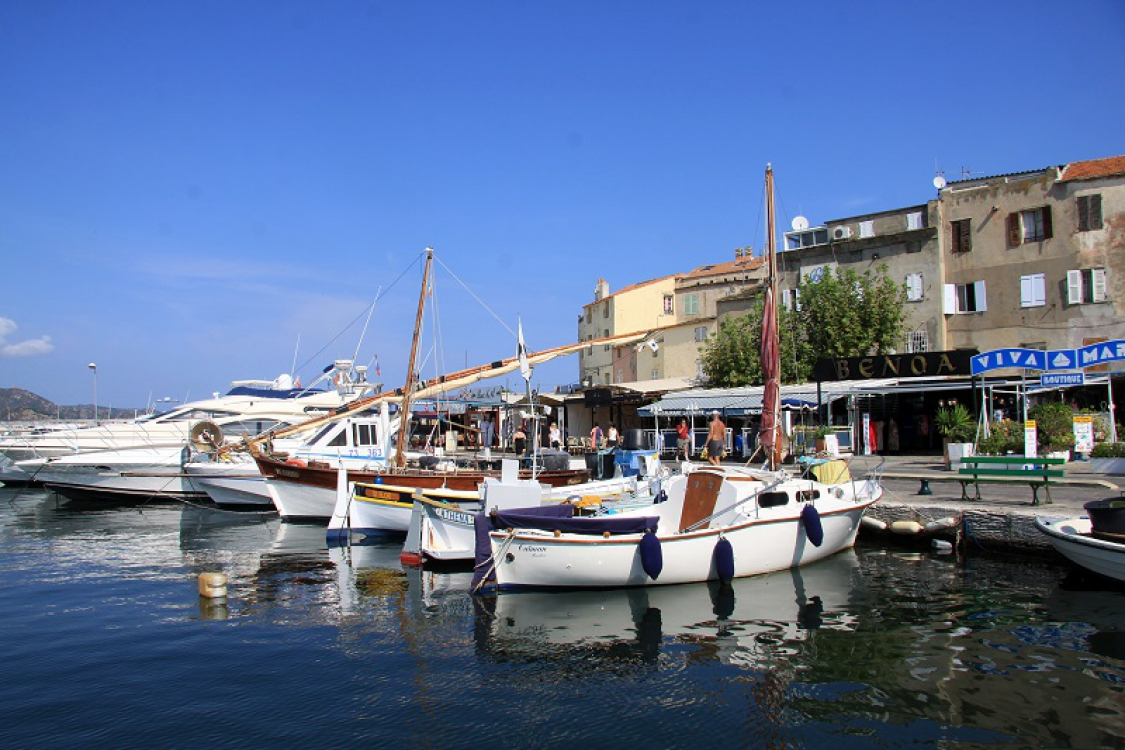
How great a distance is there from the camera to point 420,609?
13.5 meters

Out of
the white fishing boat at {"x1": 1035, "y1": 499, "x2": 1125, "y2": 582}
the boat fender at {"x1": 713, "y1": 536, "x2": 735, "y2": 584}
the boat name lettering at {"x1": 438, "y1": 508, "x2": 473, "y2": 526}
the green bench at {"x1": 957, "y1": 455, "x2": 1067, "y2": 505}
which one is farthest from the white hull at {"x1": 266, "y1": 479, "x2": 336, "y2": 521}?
the white fishing boat at {"x1": 1035, "y1": 499, "x2": 1125, "y2": 582}

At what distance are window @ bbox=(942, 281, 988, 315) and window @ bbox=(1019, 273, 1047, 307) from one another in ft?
5.44

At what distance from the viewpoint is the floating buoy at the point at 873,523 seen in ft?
58.8

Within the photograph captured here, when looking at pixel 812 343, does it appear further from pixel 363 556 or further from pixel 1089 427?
pixel 363 556

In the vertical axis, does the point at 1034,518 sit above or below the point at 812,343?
below

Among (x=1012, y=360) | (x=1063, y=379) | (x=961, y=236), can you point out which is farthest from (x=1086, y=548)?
(x=961, y=236)

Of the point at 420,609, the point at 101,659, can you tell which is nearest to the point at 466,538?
the point at 420,609

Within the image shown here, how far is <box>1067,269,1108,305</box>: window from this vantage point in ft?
107

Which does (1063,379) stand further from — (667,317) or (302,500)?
(667,317)

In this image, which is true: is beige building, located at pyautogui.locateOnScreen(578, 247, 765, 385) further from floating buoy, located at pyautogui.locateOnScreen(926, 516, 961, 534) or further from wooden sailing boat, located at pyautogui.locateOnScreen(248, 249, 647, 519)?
floating buoy, located at pyautogui.locateOnScreen(926, 516, 961, 534)

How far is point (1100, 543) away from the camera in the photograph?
496 inches

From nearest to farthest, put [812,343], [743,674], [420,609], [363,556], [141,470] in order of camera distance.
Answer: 1. [743,674]
2. [420,609]
3. [363,556]
4. [141,470]
5. [812,343]

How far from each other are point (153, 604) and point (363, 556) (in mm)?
5266

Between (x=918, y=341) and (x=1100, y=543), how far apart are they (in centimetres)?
2657
